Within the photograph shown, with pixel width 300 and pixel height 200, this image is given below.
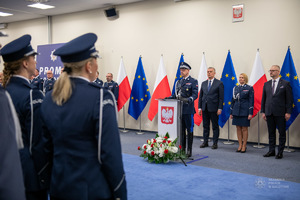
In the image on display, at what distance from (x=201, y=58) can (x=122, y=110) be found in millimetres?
2784

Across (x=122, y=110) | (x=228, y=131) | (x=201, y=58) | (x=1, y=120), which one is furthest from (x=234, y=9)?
(x=1, y=120)

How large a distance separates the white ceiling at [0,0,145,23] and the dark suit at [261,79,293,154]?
15.6 ft

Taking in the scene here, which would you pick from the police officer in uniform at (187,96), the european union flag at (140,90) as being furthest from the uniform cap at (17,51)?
the european union flag at (140,90)

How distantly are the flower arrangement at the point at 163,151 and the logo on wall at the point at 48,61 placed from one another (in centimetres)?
580

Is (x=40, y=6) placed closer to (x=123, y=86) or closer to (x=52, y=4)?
(x=52, y=4)

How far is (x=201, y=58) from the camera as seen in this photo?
7602 mm

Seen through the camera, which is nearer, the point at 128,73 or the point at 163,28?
the point at 163,28

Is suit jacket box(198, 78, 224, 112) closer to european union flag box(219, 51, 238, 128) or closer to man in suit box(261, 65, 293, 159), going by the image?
european union flag box(219, 51, 238, 128)

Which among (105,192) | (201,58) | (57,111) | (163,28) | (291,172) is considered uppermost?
(163,28)

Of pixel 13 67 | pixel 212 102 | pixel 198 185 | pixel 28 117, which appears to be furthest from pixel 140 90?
pixel 28 117

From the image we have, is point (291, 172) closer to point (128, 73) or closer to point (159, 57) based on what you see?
point (159, 57)

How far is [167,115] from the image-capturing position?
5.39 meters

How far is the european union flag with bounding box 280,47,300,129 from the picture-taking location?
19.5 feet

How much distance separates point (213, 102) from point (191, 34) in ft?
6.88
